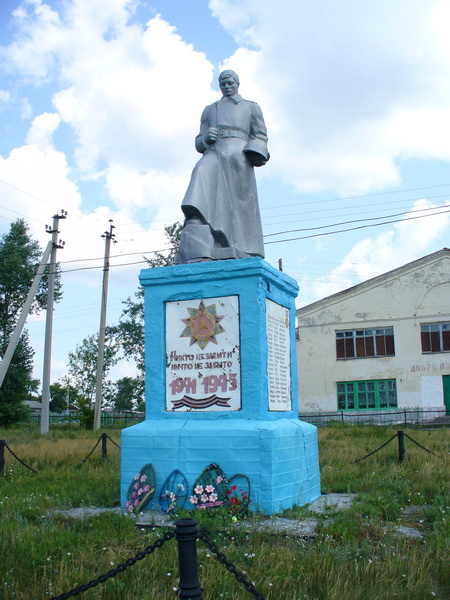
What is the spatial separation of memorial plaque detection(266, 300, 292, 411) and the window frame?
877 inches

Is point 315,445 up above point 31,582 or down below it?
above

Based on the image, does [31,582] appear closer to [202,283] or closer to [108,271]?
[202,283]

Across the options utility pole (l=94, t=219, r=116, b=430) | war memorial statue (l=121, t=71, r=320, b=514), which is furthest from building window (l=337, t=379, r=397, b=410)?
war memorial statue (l=121, t=71, r=320, b=514)

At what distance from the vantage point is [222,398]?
21.6ft

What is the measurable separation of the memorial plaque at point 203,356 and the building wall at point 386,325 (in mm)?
23071

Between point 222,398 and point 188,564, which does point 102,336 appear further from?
point 188,564

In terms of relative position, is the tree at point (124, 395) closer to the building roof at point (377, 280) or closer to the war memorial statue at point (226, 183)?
the building roof at point (377, 280)

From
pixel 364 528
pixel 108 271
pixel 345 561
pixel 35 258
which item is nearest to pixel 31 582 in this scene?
pixel 345 561

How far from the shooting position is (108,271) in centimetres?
2684

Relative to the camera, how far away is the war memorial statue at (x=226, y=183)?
23.8 ft

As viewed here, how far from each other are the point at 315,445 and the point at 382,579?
3.51 meters

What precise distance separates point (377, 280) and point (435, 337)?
11.9 feet

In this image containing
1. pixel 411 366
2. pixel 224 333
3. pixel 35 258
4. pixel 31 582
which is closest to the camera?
pixel 31 582

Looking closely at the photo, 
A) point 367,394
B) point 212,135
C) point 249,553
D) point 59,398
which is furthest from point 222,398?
point 59,398
